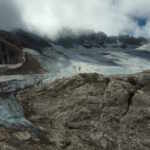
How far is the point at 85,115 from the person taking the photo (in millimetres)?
10055

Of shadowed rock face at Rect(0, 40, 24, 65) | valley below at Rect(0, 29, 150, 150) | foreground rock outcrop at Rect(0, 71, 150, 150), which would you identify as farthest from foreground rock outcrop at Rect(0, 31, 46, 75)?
foreground rock outcrop at Rect(0, 71, 150, 150)

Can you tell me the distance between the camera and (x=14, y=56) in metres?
58.9

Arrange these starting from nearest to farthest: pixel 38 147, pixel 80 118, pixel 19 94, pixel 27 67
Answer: pixel 38 147 → pixel 80 118 → pixel 19 94 → pixel 27 67

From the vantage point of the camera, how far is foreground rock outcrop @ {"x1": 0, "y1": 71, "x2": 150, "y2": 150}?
8.36 metres

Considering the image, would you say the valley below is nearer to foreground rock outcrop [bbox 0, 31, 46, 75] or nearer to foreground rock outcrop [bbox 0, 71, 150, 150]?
foreground rock outcrop [bbox 0, 71, 150, 150]

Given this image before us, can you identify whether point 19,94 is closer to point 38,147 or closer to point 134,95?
point 38,147

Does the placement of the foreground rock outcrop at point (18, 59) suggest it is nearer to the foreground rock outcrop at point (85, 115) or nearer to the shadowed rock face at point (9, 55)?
the shadowed rock face at point (9, 55)

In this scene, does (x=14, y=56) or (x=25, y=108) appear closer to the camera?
(x=25, y=108)

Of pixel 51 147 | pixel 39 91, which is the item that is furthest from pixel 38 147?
pixel 39 91

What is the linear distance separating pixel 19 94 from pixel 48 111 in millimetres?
2022

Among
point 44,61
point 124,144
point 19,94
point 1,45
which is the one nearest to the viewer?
point 124,144

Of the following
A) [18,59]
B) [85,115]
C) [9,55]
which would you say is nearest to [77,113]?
[85,115]

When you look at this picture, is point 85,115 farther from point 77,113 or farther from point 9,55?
point 9,55

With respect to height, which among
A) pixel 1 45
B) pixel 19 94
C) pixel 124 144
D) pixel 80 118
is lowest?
pixel 124 144
